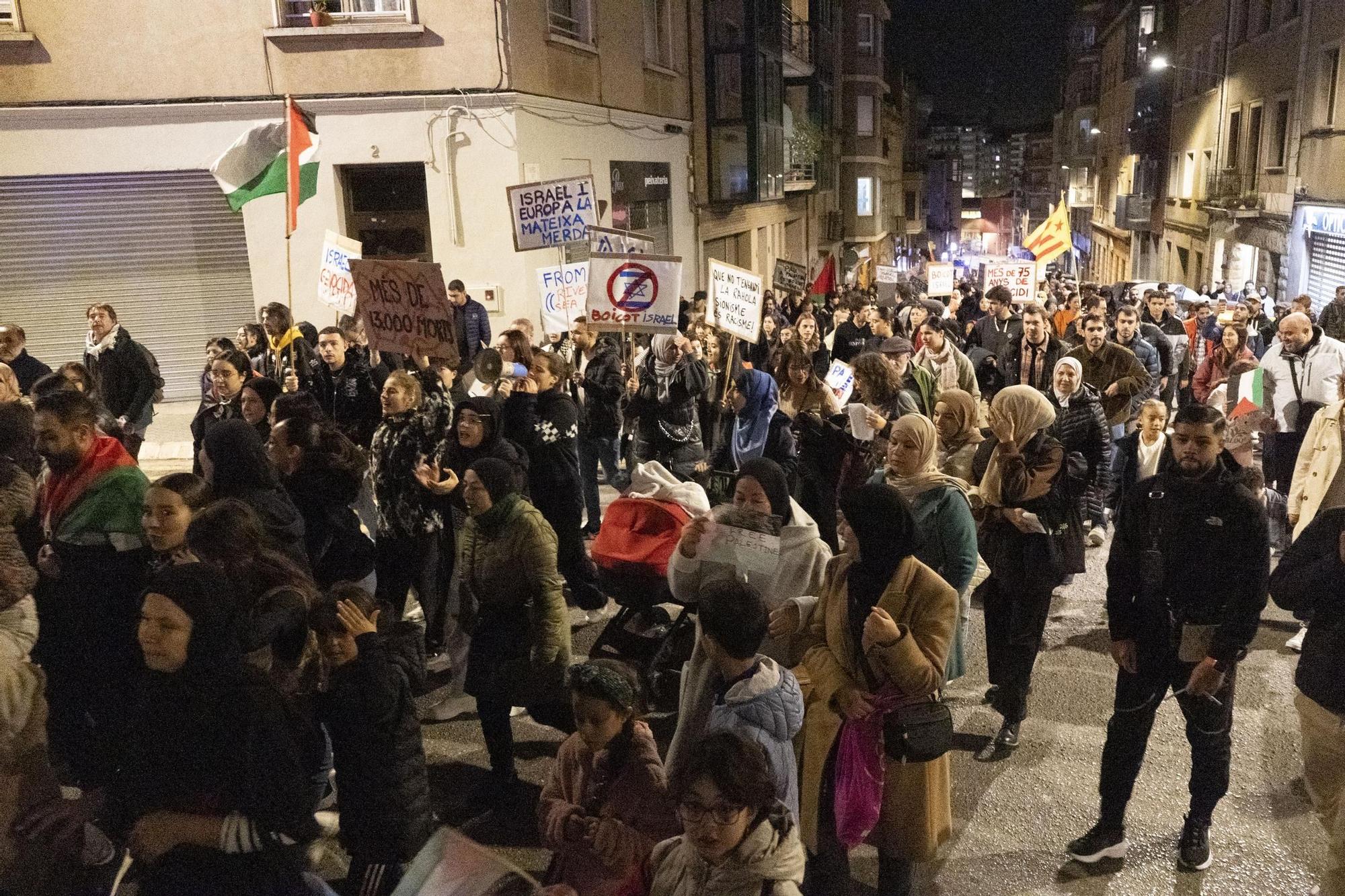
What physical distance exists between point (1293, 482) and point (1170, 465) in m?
2.76

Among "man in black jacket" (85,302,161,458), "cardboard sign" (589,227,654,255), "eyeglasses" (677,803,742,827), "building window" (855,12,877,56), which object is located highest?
"building window" (855,12,877,56)

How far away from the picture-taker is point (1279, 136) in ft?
83.3

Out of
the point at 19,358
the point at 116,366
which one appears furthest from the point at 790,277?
the point at 19,358

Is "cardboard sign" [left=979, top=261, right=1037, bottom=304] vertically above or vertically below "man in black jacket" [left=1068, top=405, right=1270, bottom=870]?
above

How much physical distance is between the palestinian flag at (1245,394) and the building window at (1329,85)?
52.6 feet

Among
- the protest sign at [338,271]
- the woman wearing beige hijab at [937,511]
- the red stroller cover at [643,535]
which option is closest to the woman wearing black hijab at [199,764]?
the red stroller cover at [643,535]

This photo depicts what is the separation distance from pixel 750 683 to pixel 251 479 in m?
2.77

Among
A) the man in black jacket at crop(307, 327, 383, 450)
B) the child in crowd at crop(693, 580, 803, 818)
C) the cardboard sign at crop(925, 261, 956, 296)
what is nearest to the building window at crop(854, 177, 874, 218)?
the cardboard sign at crop(925, 261, 956, 296)

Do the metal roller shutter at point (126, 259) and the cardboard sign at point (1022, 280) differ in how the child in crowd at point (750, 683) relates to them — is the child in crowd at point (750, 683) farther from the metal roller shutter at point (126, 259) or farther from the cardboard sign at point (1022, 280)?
the metal roller shutter at point (126, 259)

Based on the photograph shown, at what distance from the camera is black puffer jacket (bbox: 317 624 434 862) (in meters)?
3.58

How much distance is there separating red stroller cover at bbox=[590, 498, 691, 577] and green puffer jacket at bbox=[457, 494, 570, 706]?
771 mm

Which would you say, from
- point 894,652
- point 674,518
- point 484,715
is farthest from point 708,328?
point 894,652

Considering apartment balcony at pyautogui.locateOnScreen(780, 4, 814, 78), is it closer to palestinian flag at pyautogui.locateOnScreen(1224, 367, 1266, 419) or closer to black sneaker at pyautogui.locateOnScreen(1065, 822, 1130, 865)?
palestinian flag at pyautogui.locateOnScreen(1224, 367, 1266, 419)

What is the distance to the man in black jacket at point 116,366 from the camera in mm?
9125
